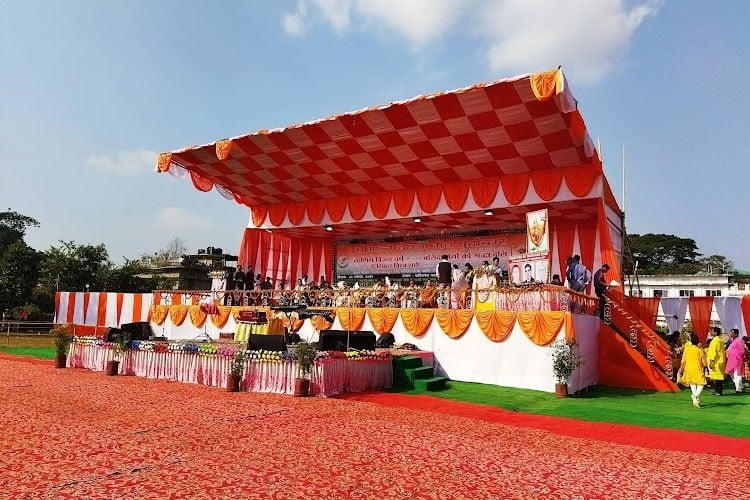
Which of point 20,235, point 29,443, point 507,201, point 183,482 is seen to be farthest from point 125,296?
point 20,235

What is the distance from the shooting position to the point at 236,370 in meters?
9.17

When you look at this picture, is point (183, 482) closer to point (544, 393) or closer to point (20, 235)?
point (544, 393)

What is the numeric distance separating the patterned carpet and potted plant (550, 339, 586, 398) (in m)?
2.16

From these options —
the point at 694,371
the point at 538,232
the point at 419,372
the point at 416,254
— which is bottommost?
the point at 419,372

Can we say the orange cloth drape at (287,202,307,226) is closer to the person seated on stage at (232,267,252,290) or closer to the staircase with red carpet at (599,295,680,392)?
the person seated on stage at (232,267,252,290)

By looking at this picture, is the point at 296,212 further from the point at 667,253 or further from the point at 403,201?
the point at 667,253

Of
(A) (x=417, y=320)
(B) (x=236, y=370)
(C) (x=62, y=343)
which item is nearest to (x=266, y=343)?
(B) (x=236, y=370)

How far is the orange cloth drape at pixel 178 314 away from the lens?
51.5ft

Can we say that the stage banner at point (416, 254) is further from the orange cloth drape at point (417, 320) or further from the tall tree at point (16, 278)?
the tall tree at point (16, 278)

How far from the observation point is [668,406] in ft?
27.8

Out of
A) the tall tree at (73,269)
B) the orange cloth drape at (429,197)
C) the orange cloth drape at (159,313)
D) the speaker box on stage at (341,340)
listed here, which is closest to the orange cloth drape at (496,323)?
the speaker box on stage at (341,340)

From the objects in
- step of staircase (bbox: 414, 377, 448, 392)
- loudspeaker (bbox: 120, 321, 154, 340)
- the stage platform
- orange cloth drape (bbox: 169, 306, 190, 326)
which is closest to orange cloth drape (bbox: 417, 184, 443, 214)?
the stage platform

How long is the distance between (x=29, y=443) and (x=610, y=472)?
17.7 feet

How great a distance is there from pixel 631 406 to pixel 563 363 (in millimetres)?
1227
